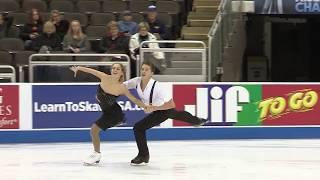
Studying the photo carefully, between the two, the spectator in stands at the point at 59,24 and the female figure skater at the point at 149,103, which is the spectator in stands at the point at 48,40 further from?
the female figure skater at the point at 149,103

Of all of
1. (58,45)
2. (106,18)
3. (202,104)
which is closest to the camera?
(202,104)

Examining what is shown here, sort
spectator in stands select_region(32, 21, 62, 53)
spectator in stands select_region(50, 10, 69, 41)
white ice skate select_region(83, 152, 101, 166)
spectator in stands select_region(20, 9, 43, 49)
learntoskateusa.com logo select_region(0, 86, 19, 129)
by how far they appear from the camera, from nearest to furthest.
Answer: white ice skate select_region(83, 152, 101, 166)
learntoskateusa.com logo select_region(0, 86, 19, 129)
spectator in stands select_region(32, 21, 62, 53)
spectator in stands select_region(50, 10, 69, 41)
spectator in stands select_region(20, 9, 43, 49)

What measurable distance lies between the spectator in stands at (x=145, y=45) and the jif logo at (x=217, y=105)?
77cm

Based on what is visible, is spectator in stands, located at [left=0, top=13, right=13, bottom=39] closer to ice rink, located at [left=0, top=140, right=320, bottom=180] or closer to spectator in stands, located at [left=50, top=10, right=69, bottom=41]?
spectator in stands, located at [left=50, top=10, right=69, bottom=41]

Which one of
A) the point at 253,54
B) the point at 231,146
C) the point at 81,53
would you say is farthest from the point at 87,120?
the point at 253,54

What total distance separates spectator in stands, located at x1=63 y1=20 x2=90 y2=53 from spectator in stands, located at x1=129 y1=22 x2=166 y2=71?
79 cm

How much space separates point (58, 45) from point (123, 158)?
10.9 feet

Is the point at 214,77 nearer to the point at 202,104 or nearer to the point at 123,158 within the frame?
the point at 202,104

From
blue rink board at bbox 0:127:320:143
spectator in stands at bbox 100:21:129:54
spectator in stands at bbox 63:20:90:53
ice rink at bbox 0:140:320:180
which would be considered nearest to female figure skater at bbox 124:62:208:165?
ice rink at bbox 0:140:320:180

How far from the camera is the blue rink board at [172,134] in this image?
31.3 ft

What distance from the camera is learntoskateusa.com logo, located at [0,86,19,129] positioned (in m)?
9.45

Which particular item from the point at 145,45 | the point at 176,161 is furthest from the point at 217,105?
the point at 176,161

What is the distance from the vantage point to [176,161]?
7723mm

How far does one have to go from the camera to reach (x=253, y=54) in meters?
14.0
